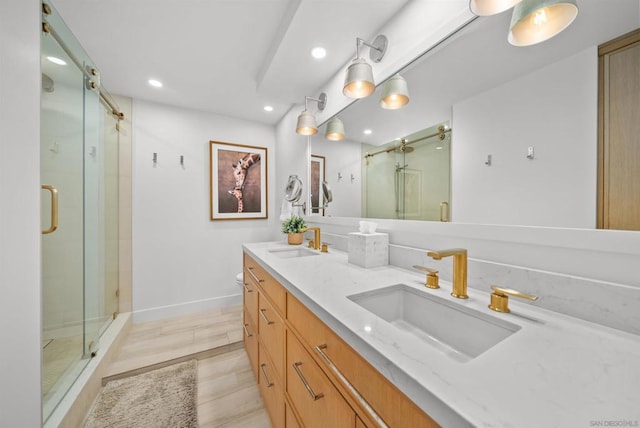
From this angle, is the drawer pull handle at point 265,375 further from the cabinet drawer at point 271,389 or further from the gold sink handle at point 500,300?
the gold sink handle at point 500,300

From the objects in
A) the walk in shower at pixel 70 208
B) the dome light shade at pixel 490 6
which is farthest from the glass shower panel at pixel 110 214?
the dome light shade at pixel 490 6

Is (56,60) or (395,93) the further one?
(56,60)

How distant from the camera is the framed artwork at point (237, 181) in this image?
271 centimetres

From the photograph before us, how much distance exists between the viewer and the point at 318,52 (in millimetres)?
1569

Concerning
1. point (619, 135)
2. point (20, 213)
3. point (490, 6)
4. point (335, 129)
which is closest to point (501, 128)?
point (619, 135)

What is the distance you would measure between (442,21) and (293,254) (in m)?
1.64

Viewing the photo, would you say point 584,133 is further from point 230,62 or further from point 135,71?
point 135,71

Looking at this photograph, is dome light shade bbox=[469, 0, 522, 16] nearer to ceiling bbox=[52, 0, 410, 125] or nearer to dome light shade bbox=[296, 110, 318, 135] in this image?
ceiling bbox=[52, 0, 410, 125]

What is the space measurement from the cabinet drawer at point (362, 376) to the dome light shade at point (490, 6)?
1.13 m

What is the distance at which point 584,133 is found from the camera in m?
0.64

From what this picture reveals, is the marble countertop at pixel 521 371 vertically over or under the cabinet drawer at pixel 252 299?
over

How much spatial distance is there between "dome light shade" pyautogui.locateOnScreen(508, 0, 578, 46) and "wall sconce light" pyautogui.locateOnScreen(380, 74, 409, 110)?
19.0 inches

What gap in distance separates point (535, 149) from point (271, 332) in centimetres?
129

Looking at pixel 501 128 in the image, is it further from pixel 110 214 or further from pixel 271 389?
pixel 110 214
